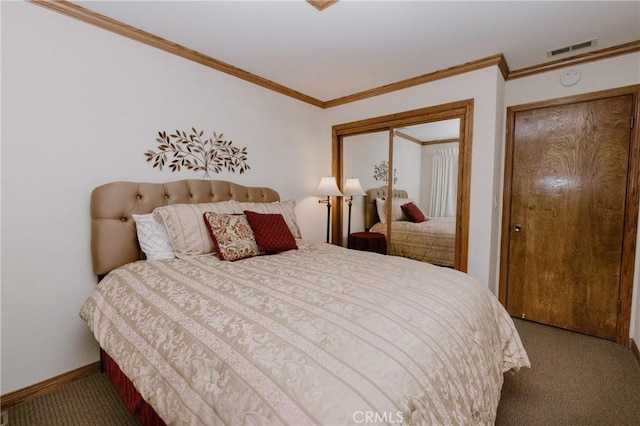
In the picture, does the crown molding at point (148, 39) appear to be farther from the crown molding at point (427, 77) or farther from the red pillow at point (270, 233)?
the red pillow at point (270, 233)

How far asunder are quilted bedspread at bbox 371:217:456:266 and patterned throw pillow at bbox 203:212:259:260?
1.80 meters

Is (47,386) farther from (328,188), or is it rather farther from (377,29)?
(377,29)

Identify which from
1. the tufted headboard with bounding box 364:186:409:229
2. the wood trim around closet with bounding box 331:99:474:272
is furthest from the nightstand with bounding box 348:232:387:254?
the wood trim around closet with bounding box 331:99:474:272

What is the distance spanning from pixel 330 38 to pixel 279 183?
1.52 metres

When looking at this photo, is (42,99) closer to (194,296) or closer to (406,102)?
(194,296)

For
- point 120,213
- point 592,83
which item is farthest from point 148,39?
point 592,83

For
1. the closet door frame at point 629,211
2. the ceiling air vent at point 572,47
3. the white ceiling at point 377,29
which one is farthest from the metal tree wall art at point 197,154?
the closet door frame at point 629,211

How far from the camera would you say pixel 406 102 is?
301 centimetres

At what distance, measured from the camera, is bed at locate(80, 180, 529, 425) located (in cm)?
73

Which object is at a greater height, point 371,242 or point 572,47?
point 572,47

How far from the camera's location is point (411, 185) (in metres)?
3.12

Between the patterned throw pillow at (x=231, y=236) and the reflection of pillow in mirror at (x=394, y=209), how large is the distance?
70.2 inches

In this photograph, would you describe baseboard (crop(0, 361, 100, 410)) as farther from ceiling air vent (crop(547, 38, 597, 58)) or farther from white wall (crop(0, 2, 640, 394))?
ceiling air vent (crop(547, 38, 597, 58))

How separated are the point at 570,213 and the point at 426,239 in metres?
1.25
